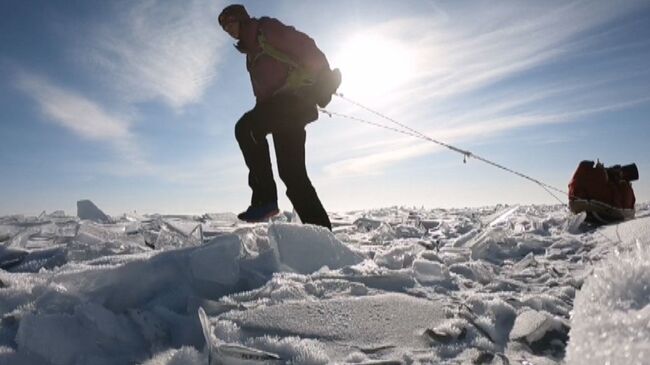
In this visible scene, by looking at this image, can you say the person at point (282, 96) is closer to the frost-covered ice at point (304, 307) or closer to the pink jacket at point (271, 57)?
the pink jacket at point (271, 57)

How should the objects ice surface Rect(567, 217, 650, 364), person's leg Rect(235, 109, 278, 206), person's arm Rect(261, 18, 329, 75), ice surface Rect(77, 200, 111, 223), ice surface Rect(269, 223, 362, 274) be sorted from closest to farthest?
ice surface Rect(567, 217, 650, 364) < ice surface Rect(269, 223, 362, 274) < person's arm Rect(261, 18, 329, 75) < person's leg Rect(235, 109, 278, 206) < ice surface Rect(77, 200, 111, 223)

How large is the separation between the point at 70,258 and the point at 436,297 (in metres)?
1.71

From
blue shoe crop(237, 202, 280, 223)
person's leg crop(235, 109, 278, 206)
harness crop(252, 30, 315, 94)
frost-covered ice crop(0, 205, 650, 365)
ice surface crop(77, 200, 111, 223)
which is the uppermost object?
harness crop(252, 30, 315, 94)

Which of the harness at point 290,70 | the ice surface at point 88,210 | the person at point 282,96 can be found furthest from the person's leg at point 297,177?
the ice surface at point 88,210

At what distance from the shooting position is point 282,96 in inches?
149

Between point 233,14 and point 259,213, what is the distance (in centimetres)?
167

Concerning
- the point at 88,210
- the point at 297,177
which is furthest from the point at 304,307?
Answer: the point at 88,210

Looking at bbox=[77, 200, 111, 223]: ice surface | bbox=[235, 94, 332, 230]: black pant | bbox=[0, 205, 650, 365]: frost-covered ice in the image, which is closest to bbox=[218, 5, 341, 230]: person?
bbox=[235, 94, 332, 230]: black pant

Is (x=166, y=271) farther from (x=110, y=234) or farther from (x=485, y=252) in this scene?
(x=485, y=252)

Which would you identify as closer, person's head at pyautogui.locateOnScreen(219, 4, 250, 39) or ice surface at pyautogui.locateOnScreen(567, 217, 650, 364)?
ice surface at pyautogui.locateOnScreen(567, 217, 650, 364)

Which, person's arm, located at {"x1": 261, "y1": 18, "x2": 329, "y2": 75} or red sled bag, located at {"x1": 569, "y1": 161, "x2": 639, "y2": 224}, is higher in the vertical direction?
person's arm, located at {"x1": 261, "y1": 18, "x2": 329, "y2": 75}

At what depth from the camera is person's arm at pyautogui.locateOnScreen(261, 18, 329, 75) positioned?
12.1 feet

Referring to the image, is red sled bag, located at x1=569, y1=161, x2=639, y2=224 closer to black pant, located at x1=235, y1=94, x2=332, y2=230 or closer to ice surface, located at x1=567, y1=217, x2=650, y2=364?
black pant, located at x1=235, y1=94, x2=332, y2=230

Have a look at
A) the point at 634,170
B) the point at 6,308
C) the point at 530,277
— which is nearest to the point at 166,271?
the point at 6,308
